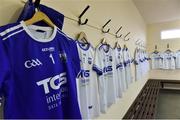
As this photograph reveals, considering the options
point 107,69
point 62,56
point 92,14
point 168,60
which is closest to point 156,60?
point 168,60

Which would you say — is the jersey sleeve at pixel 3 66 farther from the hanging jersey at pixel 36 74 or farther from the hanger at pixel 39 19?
the hanger at pixel 39 19

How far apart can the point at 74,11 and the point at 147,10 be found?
3.76 m

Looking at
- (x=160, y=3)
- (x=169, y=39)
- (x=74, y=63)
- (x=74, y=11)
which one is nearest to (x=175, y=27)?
(x=169, y=39)

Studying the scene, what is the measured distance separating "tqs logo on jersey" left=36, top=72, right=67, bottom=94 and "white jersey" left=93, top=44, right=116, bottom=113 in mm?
691

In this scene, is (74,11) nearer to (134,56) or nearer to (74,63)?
(74,63)

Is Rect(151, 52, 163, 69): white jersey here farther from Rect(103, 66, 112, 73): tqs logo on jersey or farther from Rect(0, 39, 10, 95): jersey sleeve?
Rect(0, 39, 10, 95): jersey sleeve

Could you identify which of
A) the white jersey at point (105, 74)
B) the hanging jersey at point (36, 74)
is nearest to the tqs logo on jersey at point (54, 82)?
the hanging jersey at point (36, 74)

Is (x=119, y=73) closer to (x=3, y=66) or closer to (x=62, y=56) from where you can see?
(x=62, y=56)

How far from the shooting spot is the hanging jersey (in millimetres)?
712

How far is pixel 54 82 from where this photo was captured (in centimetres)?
86

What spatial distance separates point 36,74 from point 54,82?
11cm

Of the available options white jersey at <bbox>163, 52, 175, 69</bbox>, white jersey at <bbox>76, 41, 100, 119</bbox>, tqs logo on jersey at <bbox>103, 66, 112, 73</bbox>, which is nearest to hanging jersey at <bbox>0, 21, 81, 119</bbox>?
white jersey at <bbox>76, 41, 100, 119</bbox>

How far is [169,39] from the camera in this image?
5906 millimetres

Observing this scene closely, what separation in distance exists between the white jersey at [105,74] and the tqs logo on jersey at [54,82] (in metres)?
0.69
